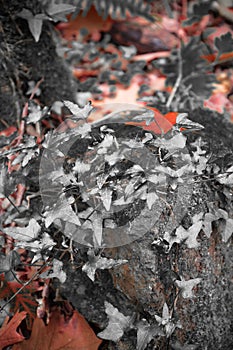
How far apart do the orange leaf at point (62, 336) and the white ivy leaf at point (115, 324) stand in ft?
0.67

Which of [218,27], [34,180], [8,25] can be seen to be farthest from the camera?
[218,27]

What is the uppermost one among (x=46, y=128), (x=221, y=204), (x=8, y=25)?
(x=8, y=25)

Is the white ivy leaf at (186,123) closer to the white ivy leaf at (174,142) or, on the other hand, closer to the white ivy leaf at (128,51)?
the white ivy leaf at (174,142)

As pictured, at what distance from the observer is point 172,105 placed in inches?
87.8

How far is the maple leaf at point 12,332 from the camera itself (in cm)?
153

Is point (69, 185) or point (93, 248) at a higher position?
point (69, 185)

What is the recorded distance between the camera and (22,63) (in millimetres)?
2100

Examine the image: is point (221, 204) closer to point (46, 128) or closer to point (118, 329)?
point (118, 329)

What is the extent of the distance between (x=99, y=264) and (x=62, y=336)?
0.39 metres

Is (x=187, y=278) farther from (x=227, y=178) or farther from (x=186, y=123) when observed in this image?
(x=186, y=123)

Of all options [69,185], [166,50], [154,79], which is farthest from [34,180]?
[166,50]

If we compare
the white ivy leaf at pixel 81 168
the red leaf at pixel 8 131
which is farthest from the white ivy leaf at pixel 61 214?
the red leaf at pixel 8 131

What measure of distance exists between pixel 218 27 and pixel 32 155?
2.00 metres

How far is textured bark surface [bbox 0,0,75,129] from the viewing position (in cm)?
198
